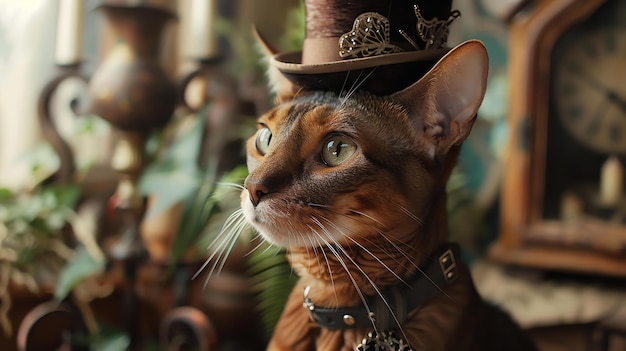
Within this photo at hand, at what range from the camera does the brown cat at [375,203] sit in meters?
0.48

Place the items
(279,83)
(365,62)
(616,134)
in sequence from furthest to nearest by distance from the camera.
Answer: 1. (616,134)
2. (279,83)
3. (365,62)

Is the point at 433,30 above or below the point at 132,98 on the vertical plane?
above

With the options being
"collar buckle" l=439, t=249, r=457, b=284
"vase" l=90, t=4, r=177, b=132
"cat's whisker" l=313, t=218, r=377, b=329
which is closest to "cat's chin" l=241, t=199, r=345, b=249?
"cat's whisker" l=313, t=218, r=377, b=329

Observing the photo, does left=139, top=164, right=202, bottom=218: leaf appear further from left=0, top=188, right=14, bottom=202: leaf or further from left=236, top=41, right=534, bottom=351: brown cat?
left=236, top=41, right=534, bottom=351: brown cat

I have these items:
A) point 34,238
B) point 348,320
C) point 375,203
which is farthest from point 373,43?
point 34,238

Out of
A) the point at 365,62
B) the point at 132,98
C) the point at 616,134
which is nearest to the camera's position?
the point at 365,62

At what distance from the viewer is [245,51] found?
141 cm

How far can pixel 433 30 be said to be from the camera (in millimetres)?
492

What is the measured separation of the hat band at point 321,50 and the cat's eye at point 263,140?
81 mm

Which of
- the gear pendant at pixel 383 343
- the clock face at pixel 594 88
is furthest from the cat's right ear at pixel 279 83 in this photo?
the clock face at pixel 594 88

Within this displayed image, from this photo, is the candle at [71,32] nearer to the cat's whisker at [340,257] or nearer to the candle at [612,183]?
the cat's whisker at [340,257]

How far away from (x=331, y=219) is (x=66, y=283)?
0.76 m

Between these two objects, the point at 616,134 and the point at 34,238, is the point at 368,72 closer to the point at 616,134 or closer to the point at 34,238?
the point at 616,134

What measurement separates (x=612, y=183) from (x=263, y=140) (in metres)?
0.86
